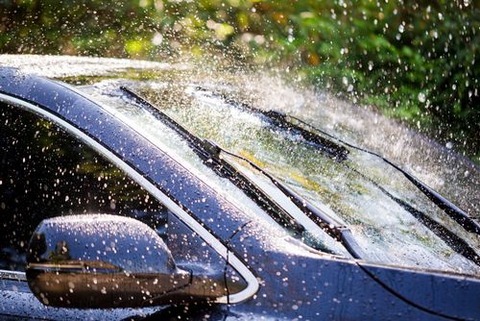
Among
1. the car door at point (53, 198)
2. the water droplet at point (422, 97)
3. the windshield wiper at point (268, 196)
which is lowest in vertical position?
the water droplet at point (422, 97)

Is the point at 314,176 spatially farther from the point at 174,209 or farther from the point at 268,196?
the point at 174,209

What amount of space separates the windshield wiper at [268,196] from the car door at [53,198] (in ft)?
0.74

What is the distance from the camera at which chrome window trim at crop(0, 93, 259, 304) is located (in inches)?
65.9

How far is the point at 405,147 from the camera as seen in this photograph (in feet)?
9.71

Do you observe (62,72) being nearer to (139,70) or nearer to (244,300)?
(139,70)

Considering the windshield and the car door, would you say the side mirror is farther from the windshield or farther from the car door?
the windshield

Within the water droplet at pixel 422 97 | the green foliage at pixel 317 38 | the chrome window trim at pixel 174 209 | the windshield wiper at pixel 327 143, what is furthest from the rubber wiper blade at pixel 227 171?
the water droplet at pixel 422 97

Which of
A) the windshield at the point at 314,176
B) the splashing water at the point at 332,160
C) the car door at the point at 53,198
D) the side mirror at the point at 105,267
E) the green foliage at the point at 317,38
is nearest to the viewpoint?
the side mirror at the point at 105,267

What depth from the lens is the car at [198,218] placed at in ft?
5.27

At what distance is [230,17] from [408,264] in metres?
5.49

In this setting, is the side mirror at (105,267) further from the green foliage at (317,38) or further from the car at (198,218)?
the green foliage at (317,38)

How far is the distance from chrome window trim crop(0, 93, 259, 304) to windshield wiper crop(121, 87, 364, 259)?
20 centimetres

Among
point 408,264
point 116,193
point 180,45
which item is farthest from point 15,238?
point 180,45

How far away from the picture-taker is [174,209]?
1.78 m
